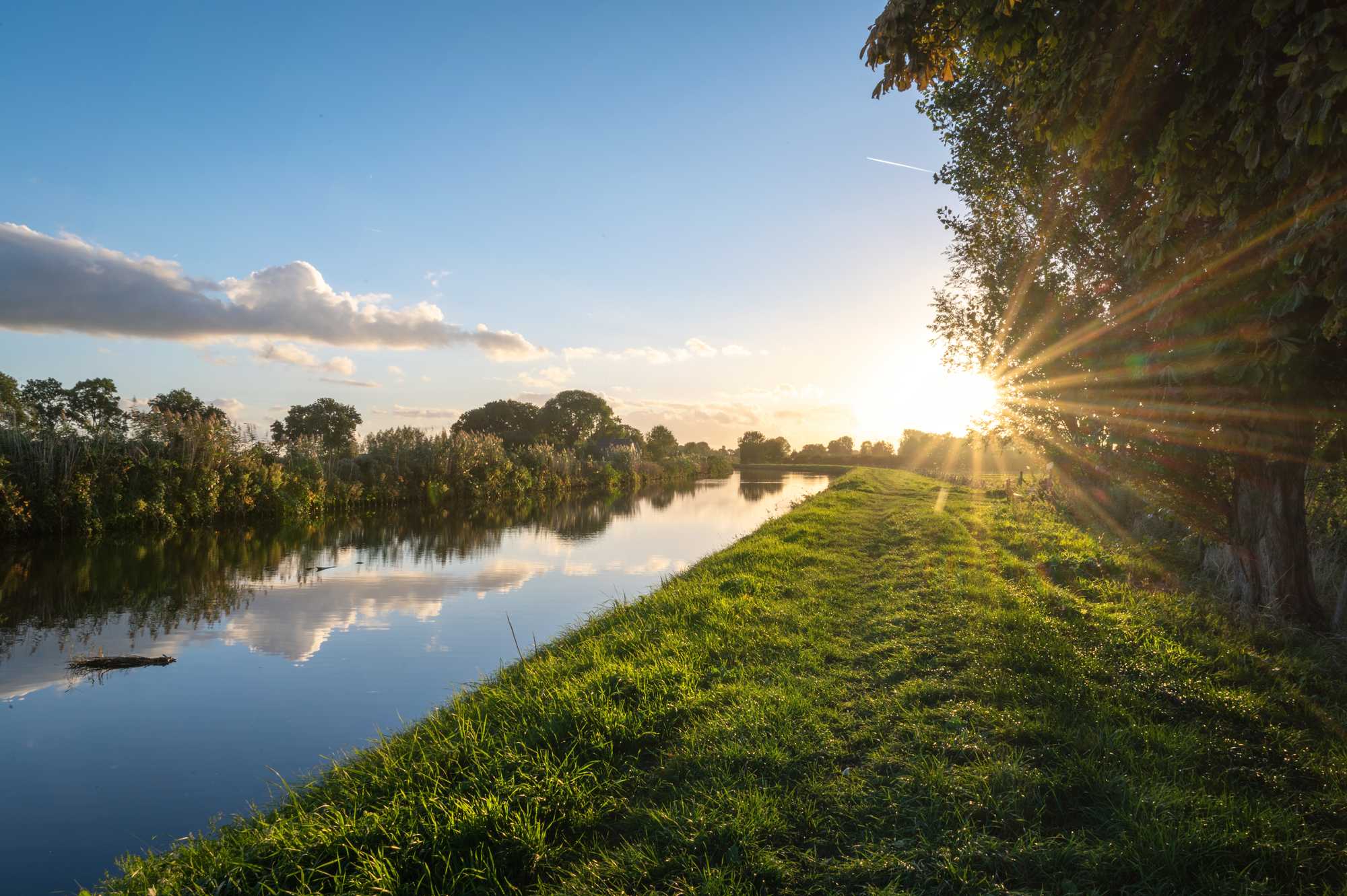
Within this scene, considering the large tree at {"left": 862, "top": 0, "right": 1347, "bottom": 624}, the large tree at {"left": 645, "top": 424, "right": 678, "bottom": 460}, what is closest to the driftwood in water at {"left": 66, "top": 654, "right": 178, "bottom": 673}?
the large tree at {"left": 862, "top": 0, "right": 1347, "bottom": 624}

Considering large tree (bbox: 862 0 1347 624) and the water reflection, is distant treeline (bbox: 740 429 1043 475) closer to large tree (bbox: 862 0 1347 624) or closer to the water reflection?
large tree (bbox: 862 0 1347 624)

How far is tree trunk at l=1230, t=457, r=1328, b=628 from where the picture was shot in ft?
24.2

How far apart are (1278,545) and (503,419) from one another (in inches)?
2849

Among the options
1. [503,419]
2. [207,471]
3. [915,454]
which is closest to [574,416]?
[503,419]

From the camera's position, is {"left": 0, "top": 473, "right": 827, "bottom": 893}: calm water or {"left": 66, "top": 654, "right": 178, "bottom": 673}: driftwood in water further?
{"left": 66, "top": 654, "right": 178, "bottom": 673}: driftwood in water

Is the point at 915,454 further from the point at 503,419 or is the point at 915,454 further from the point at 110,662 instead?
the point at 110,662

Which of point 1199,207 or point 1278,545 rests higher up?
point 1199,207

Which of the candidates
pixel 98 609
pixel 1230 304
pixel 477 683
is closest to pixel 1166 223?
pixel 1230 304

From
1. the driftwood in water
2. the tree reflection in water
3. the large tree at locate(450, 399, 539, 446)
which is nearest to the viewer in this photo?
the driftwood in water

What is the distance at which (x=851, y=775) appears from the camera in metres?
3.95

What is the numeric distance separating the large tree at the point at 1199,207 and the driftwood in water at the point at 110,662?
9.52m

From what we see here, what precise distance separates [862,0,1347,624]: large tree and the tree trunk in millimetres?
19

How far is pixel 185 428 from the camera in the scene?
17.5 metres

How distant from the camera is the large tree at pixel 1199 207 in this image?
127 inches
